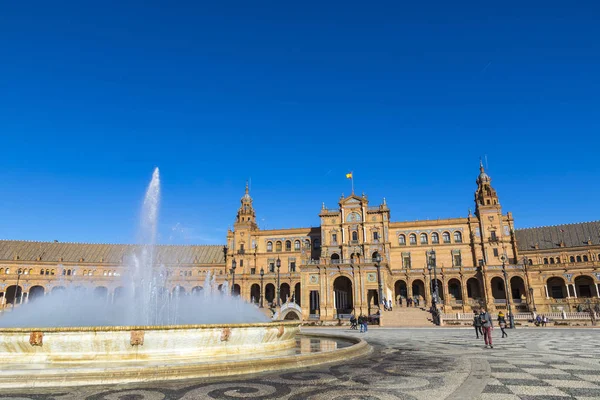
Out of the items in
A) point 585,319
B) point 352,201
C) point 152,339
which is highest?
point 352,201

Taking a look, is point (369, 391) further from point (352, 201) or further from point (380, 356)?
point (352, 201)

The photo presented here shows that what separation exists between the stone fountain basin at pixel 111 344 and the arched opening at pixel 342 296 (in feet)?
144

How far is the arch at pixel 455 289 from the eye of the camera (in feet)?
209

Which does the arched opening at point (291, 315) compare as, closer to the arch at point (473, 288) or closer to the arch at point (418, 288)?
the arch at point (418, 288)

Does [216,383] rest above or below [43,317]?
below

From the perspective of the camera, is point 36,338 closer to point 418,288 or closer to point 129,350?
point 129,350

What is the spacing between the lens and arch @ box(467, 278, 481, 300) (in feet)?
204

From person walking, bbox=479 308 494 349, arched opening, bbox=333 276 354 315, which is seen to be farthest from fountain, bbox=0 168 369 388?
arched opening, bbox=333 276 354 315

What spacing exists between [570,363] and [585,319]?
31.3 metres

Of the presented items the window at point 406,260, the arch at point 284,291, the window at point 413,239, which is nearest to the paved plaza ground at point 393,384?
the window at point 406,260

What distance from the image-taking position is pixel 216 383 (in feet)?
26.3

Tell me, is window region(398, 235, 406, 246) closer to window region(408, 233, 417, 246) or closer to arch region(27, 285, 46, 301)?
window region(408, 233, 417, 246)

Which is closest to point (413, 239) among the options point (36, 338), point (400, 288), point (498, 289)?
point (400, 288)

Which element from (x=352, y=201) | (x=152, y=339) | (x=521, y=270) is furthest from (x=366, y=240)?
(x=152, y=339)
